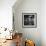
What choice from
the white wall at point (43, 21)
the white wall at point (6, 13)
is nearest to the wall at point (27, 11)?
the white wall at point (43, 21)

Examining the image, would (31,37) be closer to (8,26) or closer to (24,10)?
(24,10)

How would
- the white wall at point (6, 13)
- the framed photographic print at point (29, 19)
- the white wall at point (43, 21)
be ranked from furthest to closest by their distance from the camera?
1. the framed photographic print at point (29, 19)
2. the white wall at point (43, 21)
3. the white wall at point (6, 13)

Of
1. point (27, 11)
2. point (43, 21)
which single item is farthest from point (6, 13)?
point (43, 21)

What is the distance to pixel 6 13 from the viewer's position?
14.9 feet

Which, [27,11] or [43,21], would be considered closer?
[43,21]

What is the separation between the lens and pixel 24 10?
5.82 meters

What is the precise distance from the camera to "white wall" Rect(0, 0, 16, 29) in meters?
4.45

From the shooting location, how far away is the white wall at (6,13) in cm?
445

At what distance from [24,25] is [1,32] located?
2101mm

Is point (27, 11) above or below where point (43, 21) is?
above

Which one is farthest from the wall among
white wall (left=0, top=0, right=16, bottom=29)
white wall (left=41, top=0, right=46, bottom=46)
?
white wall (left=0, top=0, right=16, bottom=29)

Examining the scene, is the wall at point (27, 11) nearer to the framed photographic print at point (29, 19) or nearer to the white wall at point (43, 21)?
the framed photographic print at point (29, 19)

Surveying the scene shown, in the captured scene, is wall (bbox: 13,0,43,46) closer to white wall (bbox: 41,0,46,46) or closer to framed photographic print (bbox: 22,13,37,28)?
framed photographic print (bbox: 22,13,37,28)

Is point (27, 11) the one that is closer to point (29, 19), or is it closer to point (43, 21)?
point (29, 19)
